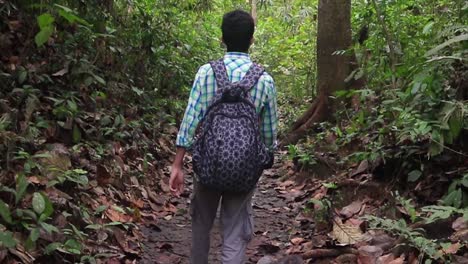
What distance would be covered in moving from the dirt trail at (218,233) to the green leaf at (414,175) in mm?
1284

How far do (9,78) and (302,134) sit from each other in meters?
4.92

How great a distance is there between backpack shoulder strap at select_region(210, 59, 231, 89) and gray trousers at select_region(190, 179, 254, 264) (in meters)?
0.67

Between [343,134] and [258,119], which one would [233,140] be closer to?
[258,119]

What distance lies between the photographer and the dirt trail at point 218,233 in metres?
4.77

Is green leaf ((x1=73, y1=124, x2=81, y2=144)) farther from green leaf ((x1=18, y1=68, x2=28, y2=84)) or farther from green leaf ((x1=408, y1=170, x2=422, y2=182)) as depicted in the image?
green leaf ((x1=408, y1=170, x2=422, y2=182))

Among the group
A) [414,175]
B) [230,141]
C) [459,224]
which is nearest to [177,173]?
[230,141]

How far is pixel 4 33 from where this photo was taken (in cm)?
580

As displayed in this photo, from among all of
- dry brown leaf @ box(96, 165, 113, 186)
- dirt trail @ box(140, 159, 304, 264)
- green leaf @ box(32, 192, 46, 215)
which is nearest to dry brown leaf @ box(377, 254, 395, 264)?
dirt trail @ box(140, 159, 304, 264)

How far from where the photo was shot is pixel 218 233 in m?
5.40

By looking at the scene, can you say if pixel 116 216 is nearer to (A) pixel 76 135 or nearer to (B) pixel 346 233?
(A) pixel 76 135

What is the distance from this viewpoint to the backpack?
306 centimetres

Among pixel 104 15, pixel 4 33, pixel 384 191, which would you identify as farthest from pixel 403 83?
pixel 4 33

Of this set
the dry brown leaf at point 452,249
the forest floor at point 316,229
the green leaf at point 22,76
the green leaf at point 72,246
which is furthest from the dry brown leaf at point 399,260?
the green leaf at point 22,76

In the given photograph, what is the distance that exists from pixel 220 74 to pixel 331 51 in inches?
221
